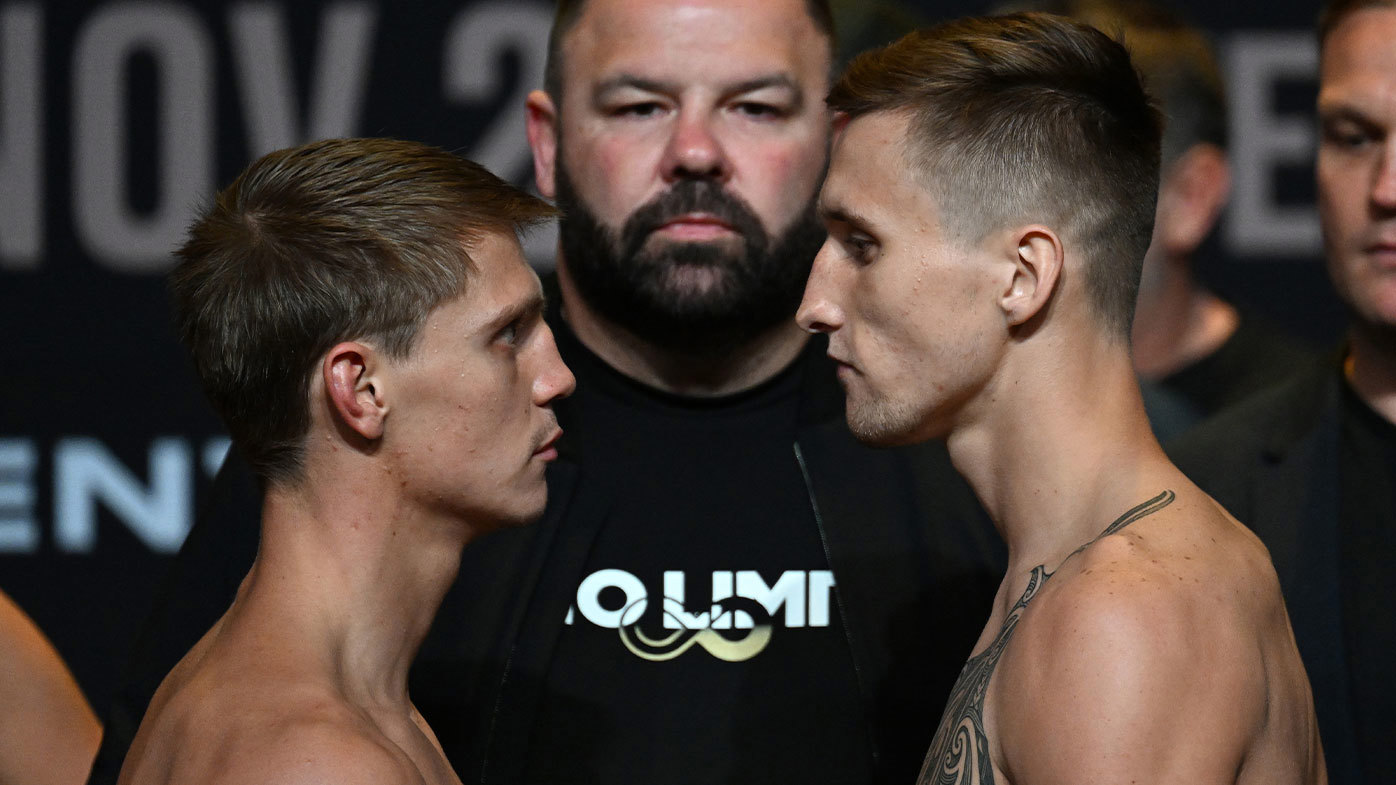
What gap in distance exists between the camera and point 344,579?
1771 mm

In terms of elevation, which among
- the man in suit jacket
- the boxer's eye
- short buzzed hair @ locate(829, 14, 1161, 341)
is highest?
short buzzed hair @ locate(829, 14, 1161, 341)

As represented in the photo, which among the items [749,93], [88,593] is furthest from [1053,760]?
[88,593]

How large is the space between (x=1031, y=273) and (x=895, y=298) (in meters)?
0.17

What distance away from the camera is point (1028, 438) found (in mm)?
1816

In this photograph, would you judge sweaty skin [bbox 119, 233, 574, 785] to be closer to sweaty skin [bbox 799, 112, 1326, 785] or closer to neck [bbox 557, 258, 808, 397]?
sweaty skin [bbox 799, 112, 1326, 785]

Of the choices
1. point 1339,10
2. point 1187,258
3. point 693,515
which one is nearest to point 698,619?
point 693,515

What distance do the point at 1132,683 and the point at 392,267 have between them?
94 centimetres

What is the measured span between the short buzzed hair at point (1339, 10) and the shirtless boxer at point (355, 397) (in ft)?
5.69

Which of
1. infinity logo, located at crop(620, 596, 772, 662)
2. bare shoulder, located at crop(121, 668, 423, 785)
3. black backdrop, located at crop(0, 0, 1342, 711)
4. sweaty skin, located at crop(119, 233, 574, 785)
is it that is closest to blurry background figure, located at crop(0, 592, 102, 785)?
sweaty skin, located at crop(119, 233, 574, 785)

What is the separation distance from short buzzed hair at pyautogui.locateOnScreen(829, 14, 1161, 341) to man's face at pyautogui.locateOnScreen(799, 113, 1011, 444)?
1.3 inches

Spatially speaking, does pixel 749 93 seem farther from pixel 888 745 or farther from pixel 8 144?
pixel 8 144

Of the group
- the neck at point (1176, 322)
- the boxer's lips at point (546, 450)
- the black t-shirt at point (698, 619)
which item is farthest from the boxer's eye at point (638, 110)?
the neck at point (1176, 322)

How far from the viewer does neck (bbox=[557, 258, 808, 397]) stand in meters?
2.53

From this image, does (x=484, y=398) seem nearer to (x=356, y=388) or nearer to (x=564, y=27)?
(x=356, y=388)
